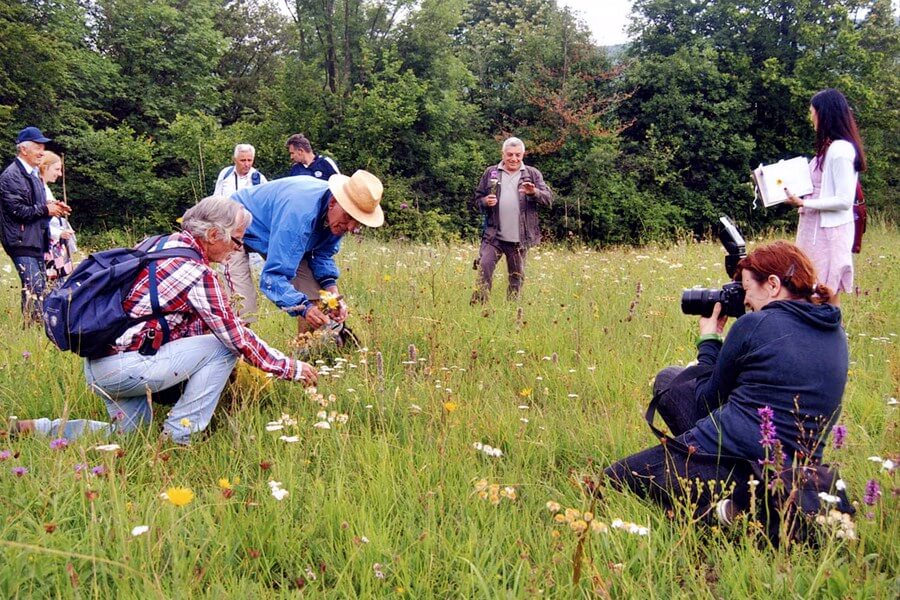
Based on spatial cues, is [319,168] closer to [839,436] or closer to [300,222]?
[300,222]

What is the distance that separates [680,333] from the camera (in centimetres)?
509

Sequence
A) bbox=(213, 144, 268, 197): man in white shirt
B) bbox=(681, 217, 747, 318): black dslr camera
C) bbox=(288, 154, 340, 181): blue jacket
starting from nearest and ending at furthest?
1. bbox=(681, 217, 747, 318): black dslr camera
2. bbox=(213, 144, 268, 197): man in white shirt
3. bbox=(288, 154, 340, 181): blue jacket

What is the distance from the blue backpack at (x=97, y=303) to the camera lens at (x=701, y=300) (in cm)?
224

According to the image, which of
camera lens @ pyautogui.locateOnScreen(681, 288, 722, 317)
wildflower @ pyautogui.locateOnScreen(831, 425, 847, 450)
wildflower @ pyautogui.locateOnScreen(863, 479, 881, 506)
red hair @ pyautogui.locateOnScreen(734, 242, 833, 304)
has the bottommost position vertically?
wildflower @ pyautogui.locateOnScreen(863, 479, 881, 506)

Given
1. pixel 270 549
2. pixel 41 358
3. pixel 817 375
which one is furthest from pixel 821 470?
pixel 41 358

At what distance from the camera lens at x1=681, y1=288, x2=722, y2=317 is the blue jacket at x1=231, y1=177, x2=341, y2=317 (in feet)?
6.87

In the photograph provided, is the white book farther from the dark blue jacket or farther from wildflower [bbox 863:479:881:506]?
the dark blue jacket

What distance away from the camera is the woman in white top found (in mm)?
5688

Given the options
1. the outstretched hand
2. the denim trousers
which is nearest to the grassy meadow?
the denim trousers

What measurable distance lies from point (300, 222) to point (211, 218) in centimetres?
84

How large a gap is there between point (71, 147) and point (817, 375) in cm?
2409

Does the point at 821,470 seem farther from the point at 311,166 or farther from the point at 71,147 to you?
the point at 71,147

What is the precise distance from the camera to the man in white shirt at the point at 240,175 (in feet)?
24.4

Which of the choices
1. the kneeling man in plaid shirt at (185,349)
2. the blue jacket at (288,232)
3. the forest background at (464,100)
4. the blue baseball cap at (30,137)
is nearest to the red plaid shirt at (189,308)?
the kneeling man in plaid shirt at (185,349)
